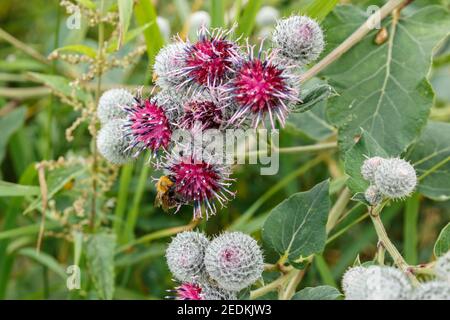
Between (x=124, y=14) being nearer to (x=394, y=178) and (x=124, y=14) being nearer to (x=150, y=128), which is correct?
(x=150, y=128)

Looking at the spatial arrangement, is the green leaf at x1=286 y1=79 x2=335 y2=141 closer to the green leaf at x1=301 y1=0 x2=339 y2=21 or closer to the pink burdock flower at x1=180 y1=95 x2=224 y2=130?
the green leaf at x1=301 y1=0 x2=339 y2=21

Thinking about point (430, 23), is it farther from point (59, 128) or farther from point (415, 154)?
point (59, 128)

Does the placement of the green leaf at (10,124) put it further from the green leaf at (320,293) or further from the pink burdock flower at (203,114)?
the green leaf at (320,293)

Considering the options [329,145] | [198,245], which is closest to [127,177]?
[329,145]

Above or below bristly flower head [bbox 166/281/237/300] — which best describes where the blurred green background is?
above

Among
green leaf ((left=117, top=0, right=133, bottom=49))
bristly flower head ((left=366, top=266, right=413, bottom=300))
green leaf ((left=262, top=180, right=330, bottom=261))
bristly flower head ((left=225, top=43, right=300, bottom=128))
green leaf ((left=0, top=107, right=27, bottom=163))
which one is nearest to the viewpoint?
bristly flower head ((left=366, top=266, right=413, bottom=300))

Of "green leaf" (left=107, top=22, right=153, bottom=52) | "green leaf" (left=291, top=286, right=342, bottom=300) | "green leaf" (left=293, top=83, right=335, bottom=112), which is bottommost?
"green leaf" (left=291, top=286, right=342, bottom=300)

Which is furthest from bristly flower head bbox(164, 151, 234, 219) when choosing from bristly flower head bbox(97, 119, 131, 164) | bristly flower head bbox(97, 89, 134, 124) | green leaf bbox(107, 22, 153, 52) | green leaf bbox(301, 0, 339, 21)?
green leaf bbox(301, 0, 339, 21)

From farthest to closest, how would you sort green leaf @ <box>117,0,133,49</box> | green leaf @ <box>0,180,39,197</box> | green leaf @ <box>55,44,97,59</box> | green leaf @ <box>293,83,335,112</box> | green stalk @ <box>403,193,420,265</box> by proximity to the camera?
green stalk @ <box>403,193,420,265</box>
green leaf @ <box>0,180,39,197</box>
green leaf @ <box>55,44,97,59</box>
green leaf @ <box>117,0,133,49</box>
green leaf @ <box>293,83,335,112</box>
